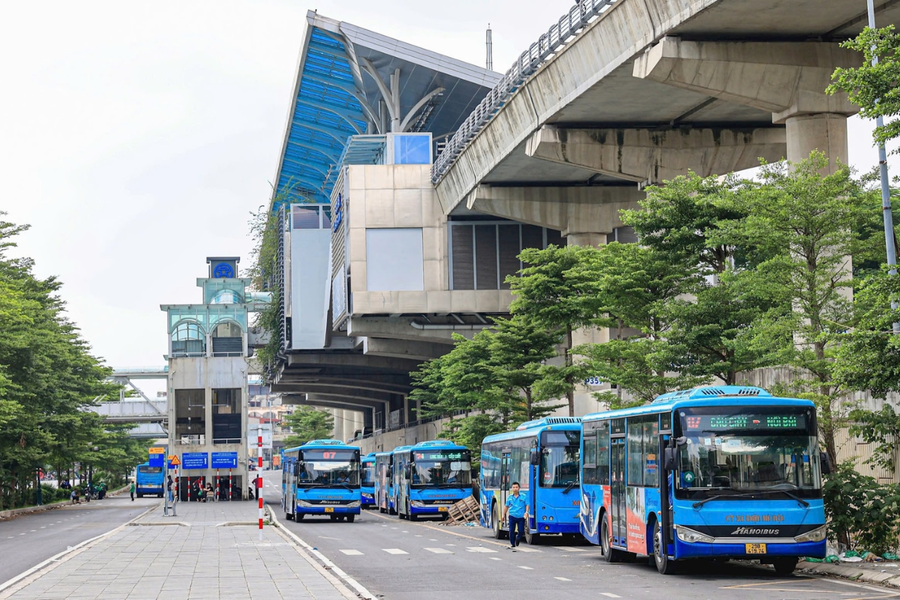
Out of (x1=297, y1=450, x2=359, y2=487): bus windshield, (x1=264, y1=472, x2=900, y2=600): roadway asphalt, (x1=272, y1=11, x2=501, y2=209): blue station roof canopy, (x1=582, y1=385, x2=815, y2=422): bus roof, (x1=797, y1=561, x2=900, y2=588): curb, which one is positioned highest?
(x1=272, y1=11, x2=501, y2=209): blue station roof canopy

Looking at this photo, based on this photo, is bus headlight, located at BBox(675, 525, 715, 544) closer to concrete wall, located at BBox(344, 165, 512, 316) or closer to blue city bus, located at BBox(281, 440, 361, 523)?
blue city bus, located at BBox(281, 440, 361, 523)

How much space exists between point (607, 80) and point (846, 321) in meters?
16.0

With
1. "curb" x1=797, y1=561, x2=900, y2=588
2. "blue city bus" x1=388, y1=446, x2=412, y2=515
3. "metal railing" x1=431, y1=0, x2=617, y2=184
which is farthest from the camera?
"blue city bus" x1=388, y1=446, x2=412, y2=515

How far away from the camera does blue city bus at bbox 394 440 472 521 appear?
1747 inches

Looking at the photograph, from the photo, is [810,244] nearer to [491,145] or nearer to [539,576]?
[539,576]

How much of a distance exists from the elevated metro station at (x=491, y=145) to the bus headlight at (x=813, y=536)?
45.8 feet

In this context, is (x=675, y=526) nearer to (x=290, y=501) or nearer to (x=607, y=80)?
(x=607, y=80)

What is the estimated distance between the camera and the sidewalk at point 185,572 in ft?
53.8

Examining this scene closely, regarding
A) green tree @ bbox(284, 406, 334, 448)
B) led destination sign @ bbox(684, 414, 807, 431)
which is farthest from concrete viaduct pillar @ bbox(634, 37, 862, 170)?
green tree @ bbox(284, 406, 334, 448)

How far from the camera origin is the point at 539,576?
1923cm

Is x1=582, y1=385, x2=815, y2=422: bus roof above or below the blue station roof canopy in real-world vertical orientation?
below

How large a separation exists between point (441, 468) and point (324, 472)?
447 cm

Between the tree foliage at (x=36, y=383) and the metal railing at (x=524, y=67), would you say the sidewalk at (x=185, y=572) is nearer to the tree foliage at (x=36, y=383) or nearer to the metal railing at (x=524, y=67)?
the metal railing at (x=524, y=67)

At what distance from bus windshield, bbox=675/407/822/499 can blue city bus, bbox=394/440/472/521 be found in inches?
1058
